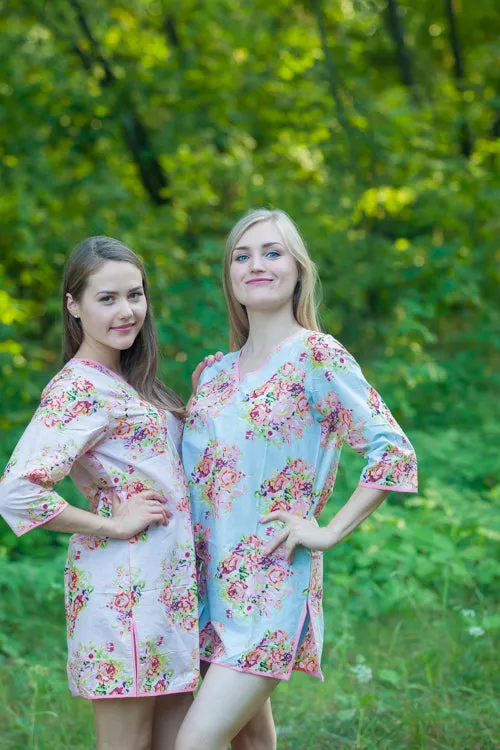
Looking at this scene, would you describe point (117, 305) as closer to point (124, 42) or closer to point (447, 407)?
point (447, 407)

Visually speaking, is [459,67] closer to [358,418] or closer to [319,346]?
[319,346]

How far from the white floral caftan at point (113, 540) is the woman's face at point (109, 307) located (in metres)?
0.09

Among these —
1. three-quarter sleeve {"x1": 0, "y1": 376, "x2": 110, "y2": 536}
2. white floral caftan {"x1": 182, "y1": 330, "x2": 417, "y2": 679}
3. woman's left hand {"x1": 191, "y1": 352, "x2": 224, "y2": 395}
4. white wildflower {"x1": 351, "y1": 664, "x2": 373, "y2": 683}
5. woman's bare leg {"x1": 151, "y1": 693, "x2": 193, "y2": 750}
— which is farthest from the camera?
white wildflower {"x1": 351, "y1": 664, "x2": 373, "y2": 683}

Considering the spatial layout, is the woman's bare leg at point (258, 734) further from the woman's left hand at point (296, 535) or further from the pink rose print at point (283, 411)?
the pink rose print at point (283, 411)

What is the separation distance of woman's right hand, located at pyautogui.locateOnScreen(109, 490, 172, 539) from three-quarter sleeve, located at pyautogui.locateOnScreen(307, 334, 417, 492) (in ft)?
1.51

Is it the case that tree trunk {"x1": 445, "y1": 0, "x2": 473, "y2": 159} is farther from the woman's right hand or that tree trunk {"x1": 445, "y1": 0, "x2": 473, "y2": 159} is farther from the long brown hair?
the woman's right hand

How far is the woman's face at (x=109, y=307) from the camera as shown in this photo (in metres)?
2.37

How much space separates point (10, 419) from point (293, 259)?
3249 millimetres

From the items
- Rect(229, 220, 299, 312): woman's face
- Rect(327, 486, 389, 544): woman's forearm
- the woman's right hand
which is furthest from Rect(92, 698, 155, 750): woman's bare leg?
Rect(229, 220, 299, 312): woman's face

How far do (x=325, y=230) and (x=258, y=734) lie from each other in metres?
5.20

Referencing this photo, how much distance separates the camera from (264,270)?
2412 millimetres

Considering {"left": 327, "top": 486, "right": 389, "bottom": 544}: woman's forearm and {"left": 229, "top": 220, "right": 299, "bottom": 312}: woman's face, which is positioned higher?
{"left": 229, "top": 220, "right": 299, "bottom": 312}: woman's face

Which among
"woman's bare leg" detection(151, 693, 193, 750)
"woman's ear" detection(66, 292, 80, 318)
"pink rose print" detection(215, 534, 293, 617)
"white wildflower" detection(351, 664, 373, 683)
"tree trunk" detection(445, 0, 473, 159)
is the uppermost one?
"tree trunk" detection(445, 0, 473, 159)

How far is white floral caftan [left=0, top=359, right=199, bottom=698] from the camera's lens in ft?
7.11
